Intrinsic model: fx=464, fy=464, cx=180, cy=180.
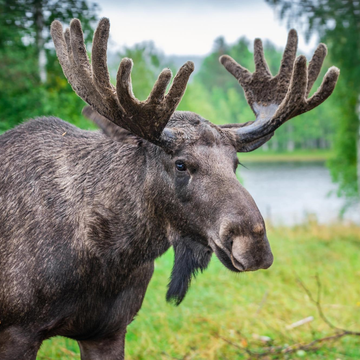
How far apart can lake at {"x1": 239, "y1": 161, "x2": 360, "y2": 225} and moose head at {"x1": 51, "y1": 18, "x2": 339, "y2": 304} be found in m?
12.2

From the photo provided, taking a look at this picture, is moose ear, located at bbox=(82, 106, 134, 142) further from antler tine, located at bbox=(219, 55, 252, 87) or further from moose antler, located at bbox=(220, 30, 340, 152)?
antler tine, located at bbox=(219, 55, 252, 87)

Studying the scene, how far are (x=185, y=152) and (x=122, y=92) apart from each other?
49cm

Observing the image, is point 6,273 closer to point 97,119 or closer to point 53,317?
point 53,317

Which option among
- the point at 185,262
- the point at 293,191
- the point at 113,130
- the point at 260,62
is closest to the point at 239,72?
the point at 260,62

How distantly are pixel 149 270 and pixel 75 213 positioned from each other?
0.70 m

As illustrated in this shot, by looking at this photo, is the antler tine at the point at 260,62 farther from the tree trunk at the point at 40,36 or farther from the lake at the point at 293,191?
the lake at the point at 293,191

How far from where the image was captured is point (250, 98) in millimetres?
3393

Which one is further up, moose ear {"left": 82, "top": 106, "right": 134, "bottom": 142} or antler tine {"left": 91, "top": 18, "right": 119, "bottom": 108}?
antler tine {"left": 91, "top": 18, "right": 119, "bottom": 108}

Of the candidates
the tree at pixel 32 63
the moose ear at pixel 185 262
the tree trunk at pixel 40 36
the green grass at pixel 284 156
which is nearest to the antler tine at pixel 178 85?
the moose ear at pixel 185 262

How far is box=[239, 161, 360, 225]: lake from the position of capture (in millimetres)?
21000

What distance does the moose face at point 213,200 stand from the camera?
94.7 inches

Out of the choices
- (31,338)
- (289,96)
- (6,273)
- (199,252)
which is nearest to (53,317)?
(31,338)

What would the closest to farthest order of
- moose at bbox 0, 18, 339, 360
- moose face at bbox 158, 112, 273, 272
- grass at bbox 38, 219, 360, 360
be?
moose face at bbox 158, 112, 273, 272, moose at bbox 0, 18, 339, 360, grass at bbox 38, 219, 360, 360

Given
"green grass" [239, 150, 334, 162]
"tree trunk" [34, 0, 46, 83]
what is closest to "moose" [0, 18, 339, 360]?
"tree trunk" [34, 0, 46, 83]
